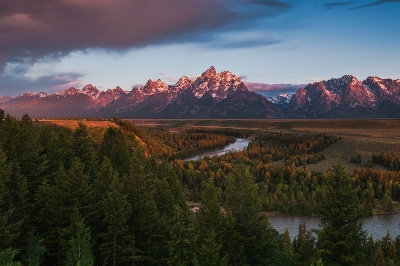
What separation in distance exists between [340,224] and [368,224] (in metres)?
61.0

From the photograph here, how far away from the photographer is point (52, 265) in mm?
41500

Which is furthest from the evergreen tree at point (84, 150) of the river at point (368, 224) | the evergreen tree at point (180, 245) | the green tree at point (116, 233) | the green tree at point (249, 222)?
the river at point (368, 224)

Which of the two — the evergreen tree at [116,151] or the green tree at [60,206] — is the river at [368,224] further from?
the green tree at [60,206]

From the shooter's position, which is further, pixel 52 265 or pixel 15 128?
pixel 15 128

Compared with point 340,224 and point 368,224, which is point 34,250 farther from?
point 368,224

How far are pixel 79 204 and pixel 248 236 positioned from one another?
18.3 m

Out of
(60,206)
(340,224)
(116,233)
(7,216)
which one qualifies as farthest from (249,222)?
(7,216)

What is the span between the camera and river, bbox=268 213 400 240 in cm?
8031

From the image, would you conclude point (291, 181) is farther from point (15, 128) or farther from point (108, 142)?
point (15, 128)

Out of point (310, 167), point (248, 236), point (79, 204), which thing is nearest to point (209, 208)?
point (248, 236)

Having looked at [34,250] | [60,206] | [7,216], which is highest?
[7,216]

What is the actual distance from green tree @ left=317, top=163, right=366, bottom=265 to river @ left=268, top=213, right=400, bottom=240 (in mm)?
47724

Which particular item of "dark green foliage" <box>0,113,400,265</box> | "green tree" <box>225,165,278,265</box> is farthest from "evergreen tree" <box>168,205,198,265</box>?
"green tree" <box>225,165,278,265</box>

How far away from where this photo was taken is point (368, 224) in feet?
281
